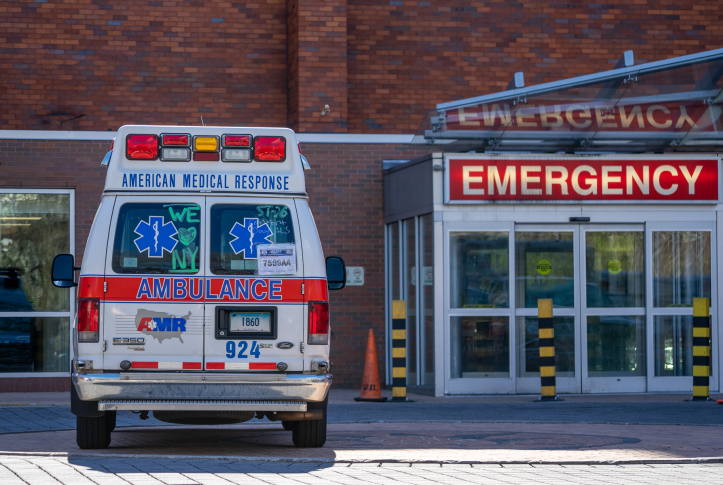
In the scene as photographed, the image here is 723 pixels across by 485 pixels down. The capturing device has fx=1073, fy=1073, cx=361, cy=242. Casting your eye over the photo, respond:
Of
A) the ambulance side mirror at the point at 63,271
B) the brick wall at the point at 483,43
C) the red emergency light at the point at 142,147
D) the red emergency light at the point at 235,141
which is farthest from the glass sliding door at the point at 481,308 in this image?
the ambulance side mirror at the point at 63,271

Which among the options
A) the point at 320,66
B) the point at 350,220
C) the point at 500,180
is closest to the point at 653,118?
the point at 500,180

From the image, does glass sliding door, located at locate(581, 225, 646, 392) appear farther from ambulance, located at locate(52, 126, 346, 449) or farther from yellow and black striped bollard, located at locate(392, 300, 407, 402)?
ambulance, located at locate(52, 126, 346, 449)

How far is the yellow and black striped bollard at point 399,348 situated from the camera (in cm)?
1287

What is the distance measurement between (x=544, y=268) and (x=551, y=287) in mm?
266

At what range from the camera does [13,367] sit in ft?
48.3

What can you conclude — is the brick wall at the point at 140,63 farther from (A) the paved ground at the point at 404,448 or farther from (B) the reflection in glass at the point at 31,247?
(A) the paved ground at the point at 404,448

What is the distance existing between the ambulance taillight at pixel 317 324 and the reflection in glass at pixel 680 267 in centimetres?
745

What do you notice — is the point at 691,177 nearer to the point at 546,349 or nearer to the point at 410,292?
the point at 546,349

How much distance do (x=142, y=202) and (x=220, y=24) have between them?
8352 mm

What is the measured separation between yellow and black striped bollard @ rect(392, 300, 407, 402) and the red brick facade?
11.8 ft

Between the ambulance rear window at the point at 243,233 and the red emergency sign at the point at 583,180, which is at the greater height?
the red emergency sign at the point at 583,180

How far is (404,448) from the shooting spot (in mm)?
8562

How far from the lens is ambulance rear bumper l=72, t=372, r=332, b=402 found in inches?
304

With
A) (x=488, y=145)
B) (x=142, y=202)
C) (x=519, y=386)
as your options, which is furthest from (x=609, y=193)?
(x=142, y=202)
